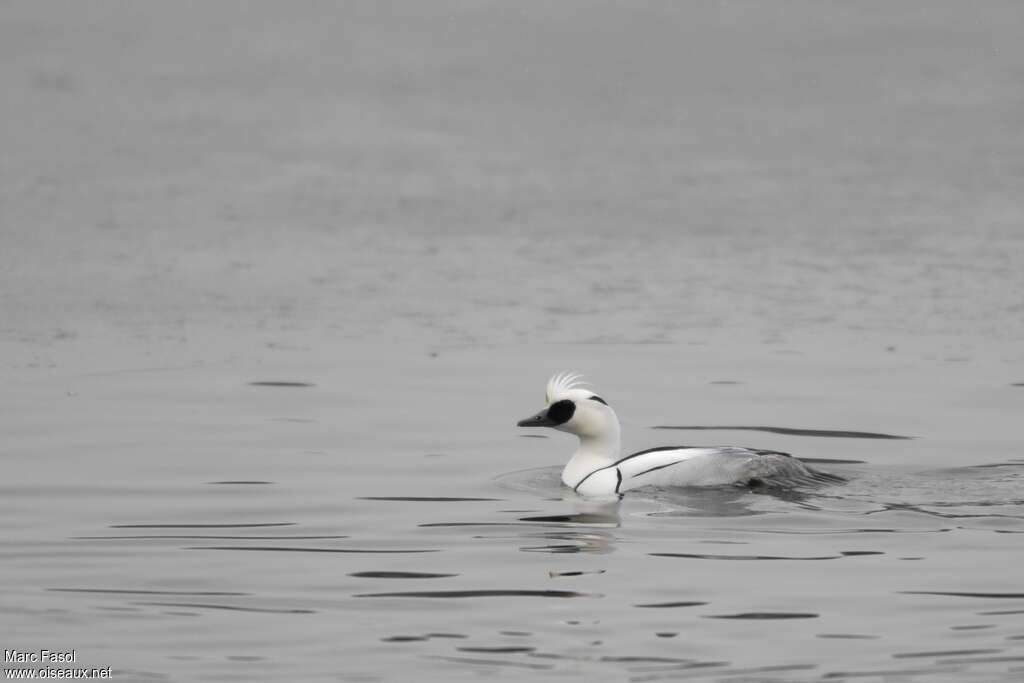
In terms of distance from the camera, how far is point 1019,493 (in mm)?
9883

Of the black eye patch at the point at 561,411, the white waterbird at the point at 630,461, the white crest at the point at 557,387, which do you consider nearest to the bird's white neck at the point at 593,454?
the white waterbird at the point at 630,461

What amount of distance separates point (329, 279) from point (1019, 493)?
7438mm

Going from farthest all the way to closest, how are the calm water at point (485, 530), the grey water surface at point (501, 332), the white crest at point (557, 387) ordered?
the white crest at point (557, 387), the grey water surface at point (501, 332), the calm water at point (485, 530)

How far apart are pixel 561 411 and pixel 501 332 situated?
348 cm

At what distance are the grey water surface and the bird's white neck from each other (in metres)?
0.17

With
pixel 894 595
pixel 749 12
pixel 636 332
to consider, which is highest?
pixel 749 12

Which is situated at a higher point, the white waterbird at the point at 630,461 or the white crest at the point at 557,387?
the white crest at the point at 557,387

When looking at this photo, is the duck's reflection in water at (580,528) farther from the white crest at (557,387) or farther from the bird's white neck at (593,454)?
the white crest at (557,387)

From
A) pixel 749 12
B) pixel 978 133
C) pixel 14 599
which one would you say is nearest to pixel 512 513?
pixel 14 599

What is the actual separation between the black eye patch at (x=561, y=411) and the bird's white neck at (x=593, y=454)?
15 centimetres

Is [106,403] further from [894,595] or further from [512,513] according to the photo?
[894,595]

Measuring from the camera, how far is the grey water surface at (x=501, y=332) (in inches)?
299

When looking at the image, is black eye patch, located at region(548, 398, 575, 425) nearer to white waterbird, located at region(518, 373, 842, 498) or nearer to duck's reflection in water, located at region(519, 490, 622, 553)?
white waterbird, located at region(518, 373, 842, 498)

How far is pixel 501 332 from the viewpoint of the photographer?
14312 millimetres
